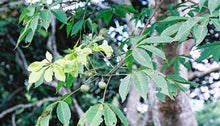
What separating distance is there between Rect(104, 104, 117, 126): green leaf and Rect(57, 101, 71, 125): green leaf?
9cm

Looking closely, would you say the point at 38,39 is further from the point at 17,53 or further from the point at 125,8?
the point at 125,8

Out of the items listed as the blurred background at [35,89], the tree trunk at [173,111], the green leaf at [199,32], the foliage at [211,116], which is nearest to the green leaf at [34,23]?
the green leaf at [199,32]

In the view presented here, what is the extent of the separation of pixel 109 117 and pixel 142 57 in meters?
0.16

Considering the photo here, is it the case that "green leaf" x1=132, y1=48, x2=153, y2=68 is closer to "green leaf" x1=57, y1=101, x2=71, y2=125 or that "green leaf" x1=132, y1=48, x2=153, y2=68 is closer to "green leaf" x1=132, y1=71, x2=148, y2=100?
"green leaf" x1=132, y1=71, x2=148, y2=100

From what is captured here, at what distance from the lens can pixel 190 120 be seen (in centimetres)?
138

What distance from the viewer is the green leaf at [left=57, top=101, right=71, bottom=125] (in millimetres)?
622

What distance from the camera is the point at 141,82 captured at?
0.54 metres

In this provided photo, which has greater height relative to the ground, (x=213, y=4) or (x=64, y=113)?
(x=213, y=4)

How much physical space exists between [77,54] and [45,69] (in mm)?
78

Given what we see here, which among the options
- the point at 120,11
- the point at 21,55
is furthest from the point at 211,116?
the point at 120,11

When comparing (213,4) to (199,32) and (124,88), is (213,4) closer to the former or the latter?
(199,32)

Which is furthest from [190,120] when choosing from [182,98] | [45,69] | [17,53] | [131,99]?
[17,53]

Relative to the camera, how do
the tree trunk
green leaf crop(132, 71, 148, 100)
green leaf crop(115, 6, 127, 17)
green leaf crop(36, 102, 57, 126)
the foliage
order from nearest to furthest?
1. green leaf crop(132, 71, 148, 100)
2. green leaf crop(36, 102, 57, 126)
3. green leaf crop(115, 6, 127, 17)
4. the tree trunk
5. the foliage

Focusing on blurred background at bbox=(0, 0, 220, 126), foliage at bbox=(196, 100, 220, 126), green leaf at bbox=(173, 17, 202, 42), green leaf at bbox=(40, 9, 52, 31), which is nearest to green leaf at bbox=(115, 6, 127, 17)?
green leaf at bbox=(40, 9, 52, 31)
